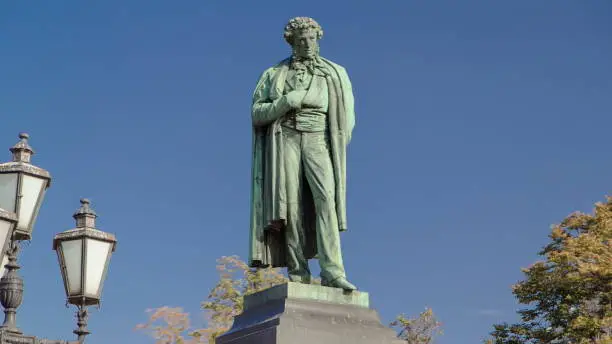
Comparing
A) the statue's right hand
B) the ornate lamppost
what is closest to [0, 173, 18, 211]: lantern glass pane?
the ornate lamppost

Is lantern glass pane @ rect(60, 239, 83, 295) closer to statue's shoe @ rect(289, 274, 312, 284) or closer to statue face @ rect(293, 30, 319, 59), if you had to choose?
statue's shoe @ rect(289, 274, 312, 284)

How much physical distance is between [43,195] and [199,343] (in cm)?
2027

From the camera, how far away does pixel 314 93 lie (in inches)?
465

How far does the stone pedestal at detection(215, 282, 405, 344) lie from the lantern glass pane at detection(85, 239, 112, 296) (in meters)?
1.58

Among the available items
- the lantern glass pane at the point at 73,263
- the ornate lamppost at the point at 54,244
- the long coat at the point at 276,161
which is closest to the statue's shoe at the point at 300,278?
the long coat at the point at 276,161

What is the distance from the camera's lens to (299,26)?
39.7ft

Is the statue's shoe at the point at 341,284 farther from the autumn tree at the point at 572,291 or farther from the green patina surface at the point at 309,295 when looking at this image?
the autumn tree at the point at 572,291

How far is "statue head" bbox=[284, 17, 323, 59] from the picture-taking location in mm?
12070

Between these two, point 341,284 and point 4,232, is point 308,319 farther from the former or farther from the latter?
point 4,232

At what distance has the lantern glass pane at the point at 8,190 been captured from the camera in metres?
10.4

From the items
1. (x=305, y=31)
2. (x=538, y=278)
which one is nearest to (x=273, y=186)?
(x=305, y=31)

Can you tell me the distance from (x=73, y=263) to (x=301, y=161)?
9.69 feet

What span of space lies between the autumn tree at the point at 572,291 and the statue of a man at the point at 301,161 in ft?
65.4

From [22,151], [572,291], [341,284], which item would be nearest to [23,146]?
[22,151]
